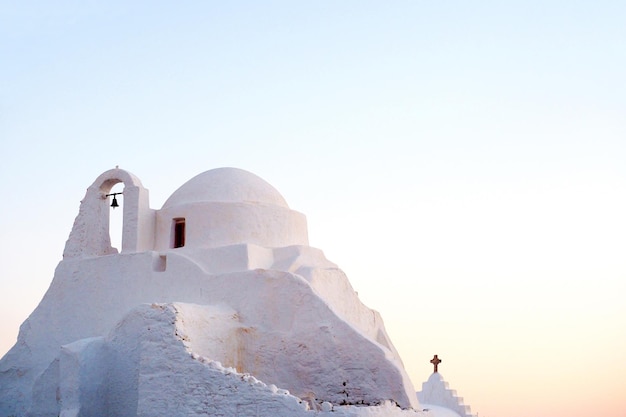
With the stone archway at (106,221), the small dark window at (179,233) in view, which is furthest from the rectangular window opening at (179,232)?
the stone archway at (106,221)

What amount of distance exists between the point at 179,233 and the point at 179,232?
0.09 ft

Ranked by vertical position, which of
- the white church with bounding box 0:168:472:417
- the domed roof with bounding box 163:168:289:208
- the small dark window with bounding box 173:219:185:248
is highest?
the domed roof with bounding box 163:168:289:208

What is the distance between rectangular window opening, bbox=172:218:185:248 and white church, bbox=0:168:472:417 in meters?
0.03

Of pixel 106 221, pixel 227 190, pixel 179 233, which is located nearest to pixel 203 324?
pixel 179 233

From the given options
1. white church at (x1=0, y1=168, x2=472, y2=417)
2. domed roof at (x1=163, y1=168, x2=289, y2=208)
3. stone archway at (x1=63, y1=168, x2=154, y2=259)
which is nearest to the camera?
white church at (x1=0, y1=168, x2=472, y2=417)

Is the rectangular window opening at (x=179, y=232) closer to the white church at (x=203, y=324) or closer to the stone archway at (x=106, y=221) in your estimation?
the white church at (x=203, y=324)

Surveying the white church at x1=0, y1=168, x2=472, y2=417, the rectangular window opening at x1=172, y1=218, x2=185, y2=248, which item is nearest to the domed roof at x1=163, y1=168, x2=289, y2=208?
the white church at x1=0, y1=168, x2=472, y2=417

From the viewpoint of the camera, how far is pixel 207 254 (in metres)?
18.5

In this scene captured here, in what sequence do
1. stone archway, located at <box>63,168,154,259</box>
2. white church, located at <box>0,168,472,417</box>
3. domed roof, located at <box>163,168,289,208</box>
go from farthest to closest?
domed roof, located at <box>163,168,289,208</box> < stone archway, located at <box>63,168,154,259</box> < white church, located at <box>0,168,472,417</box>

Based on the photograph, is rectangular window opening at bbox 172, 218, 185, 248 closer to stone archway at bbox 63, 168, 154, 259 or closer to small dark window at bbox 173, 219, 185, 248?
small dark window at bbox 173, 219, 185, 248

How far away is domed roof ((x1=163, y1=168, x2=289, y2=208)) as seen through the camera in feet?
64.8

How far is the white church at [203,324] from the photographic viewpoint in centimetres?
1481

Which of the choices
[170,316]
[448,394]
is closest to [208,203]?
[170,316]

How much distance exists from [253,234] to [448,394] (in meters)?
7.18
